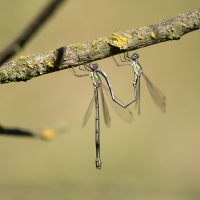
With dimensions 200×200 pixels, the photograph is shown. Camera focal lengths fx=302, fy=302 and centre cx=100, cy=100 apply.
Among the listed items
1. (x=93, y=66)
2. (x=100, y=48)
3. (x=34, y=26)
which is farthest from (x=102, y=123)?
(x=34, y=26)

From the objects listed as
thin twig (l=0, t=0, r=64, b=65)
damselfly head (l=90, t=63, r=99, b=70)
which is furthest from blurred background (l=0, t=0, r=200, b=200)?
thin twig (l=0, t=0, r=64, b=65)

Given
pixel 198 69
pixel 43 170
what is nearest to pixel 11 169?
pixel 43 170

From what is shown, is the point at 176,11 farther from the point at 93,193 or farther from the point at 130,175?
the point at 93,193

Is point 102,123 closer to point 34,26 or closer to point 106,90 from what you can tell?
point 106,90

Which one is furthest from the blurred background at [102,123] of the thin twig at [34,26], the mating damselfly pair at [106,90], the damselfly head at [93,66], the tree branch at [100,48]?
the thin twig at [34,26]

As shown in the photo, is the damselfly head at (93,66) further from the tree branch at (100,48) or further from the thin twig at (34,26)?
the thin twig at (34,26)

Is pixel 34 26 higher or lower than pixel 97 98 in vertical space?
lower
